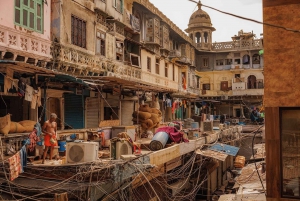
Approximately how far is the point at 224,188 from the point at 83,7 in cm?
1600

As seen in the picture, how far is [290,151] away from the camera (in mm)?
6797

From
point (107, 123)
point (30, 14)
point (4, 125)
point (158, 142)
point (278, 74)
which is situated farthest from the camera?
point (107, 123)

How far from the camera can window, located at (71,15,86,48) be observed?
1819 cm

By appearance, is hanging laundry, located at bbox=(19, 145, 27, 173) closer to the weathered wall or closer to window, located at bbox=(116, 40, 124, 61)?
the weathered wall

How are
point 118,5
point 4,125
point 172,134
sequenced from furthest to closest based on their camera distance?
point 118,5 → point 172,134 → point 4,125

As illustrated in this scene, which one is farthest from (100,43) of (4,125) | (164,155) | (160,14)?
(160,14)

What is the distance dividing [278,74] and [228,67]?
49419mm

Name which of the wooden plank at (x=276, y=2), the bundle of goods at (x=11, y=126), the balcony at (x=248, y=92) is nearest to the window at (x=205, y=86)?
the balcony at (x=248, y=92)

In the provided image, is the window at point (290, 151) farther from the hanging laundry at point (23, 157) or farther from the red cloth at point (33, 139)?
the red cloth at point (33, 139)

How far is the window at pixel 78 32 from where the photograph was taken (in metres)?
18.2

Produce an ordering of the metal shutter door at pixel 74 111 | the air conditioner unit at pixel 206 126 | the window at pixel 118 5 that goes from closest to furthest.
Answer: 1. the metal shutter door at pixel 74 111
2. the window at pixel 118 5
3. the air conditioner unit at pixel 206 126

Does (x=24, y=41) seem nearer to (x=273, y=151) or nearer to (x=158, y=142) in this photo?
(x=158, y=142)

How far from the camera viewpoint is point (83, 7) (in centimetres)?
1912

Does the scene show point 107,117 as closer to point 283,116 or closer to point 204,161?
point 204,161
